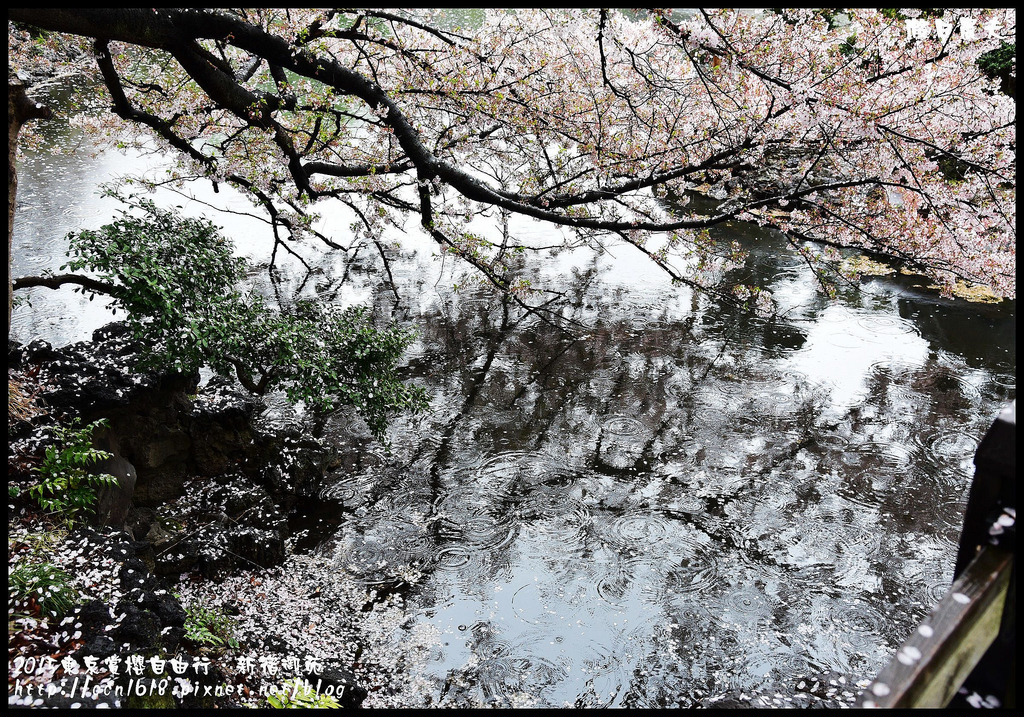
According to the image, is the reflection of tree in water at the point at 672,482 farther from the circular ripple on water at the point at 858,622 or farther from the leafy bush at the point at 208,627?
the leafy bush at the point at 208,627

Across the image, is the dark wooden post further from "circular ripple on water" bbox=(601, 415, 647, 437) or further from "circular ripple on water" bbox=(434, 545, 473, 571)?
"circular ripple on water" bbox=(601, 415, 647, 437)

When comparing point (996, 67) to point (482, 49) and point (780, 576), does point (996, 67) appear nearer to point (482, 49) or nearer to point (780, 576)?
point (482, 49)

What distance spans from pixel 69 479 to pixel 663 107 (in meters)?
7.89

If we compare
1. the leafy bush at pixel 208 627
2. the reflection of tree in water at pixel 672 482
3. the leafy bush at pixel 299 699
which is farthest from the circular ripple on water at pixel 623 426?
the leafy bush at pixel 299 699

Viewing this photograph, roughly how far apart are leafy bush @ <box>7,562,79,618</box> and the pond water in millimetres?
2477

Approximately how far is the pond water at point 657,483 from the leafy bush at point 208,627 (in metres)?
1.29

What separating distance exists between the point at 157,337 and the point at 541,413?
15.8ft

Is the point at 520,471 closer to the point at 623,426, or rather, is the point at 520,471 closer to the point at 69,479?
the point at 623,426

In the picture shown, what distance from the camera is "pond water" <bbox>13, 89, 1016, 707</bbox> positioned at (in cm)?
513

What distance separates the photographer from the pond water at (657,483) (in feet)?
16.8

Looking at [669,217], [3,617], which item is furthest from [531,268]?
[3,617]

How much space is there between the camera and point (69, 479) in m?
4.73

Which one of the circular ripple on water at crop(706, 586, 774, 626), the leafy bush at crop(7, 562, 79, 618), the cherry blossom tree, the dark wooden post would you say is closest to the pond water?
the circular ripple on water at crop(706, 586, 774, 626)

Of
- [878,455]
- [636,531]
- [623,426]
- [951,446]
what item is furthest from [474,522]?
[951,446]
